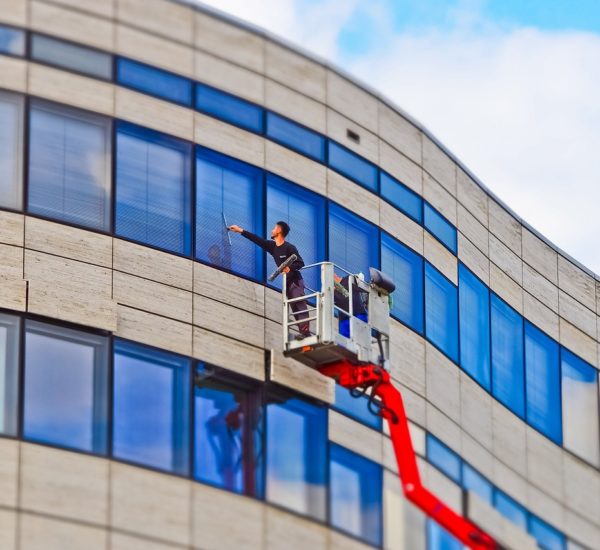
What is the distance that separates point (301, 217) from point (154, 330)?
4623mm

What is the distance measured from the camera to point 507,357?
42.5 metres

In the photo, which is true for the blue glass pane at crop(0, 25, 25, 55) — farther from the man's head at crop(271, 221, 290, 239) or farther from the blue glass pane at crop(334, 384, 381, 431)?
the blue glass pane at crop(334, 384, 381, 431)

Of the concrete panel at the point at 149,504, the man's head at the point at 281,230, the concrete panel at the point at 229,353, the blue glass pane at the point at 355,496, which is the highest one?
the man's head at the point at 281,230

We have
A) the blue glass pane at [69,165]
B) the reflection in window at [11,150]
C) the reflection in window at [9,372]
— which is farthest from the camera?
the blue glass pane at [69,165]

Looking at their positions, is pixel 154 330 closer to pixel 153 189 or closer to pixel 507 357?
pixel 153 189

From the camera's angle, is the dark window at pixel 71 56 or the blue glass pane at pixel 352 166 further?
the blue glass pane at pixel 352 166

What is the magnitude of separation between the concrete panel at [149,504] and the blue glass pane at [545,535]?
10.4m

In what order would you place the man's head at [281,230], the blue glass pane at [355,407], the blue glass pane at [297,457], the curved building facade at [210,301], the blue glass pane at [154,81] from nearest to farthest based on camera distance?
the curved building facade at [210,301], the blue glass pane at [297,457], the man's head at [281,230], the blue glass pane at [154,81], the blue glass pane at [355,407]

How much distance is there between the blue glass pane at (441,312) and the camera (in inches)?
1569

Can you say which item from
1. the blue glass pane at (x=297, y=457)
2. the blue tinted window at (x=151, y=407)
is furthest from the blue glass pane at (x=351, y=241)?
the blue tinted window at (x=151, y=407)

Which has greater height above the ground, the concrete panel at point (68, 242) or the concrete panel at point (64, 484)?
the concrete panel at point (68, 242)

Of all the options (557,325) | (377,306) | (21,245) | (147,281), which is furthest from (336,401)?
(557,325)

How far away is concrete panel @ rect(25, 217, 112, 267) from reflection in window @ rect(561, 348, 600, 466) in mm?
13468

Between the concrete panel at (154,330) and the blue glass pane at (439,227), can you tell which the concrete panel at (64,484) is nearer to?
the concrete panel at (154,330)
